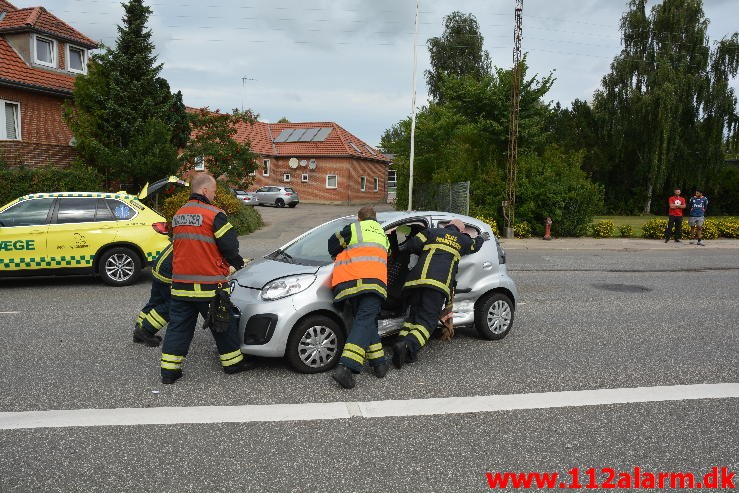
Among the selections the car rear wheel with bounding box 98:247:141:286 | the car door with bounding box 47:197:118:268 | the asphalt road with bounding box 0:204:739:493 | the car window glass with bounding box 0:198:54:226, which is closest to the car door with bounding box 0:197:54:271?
the car window glass with bounding box 0:198:54:226

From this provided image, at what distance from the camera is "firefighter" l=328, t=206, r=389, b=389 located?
5141mm

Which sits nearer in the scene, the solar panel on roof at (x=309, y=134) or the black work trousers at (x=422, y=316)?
the black work trousers at (x=422, y=316)

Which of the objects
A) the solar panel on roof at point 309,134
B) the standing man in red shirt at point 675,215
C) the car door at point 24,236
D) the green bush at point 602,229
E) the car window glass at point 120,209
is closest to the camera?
the car door at point 24,236

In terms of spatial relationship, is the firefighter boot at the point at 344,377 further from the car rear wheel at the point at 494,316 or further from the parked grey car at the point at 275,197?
the parked grey car at the point at 275,197

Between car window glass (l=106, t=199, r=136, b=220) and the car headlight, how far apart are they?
5.68m

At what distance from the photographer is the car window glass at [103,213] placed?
10008 millimetres

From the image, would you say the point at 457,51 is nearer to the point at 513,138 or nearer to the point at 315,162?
the point at 315,162

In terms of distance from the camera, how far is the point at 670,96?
36.0 m

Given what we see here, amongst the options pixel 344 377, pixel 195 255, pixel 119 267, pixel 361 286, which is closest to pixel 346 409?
pixel 344 377

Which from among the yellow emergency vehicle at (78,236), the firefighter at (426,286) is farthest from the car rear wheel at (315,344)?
the yellow emergency vehicle at (78,236)

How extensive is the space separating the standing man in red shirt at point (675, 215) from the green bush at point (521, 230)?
14.9 feet

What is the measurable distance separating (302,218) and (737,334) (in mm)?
24048

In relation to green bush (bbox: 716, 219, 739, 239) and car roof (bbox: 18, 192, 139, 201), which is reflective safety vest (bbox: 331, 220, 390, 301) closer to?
car roof (bbox: 18, 192, 139, 201)

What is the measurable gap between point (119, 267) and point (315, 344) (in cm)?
585
